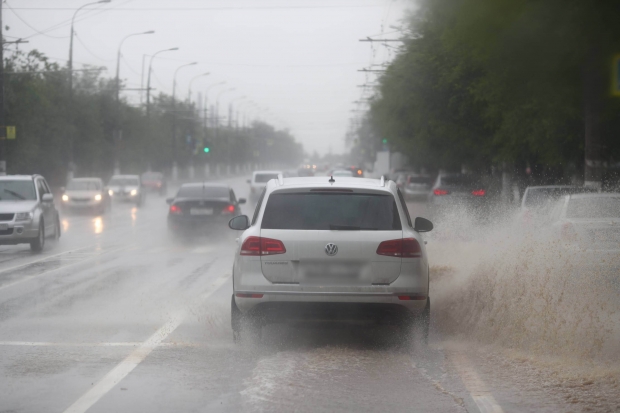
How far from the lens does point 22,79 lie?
139 feet

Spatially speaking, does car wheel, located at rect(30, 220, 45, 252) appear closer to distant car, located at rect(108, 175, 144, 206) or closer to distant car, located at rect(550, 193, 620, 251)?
distant car, located at rect(550, 193, 620, 251)

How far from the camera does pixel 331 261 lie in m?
7.59

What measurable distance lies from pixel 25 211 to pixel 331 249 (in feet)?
41.3

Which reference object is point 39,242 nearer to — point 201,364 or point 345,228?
point 201,364

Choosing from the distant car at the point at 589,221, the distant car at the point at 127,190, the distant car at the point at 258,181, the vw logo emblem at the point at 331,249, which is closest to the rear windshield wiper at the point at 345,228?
the vw logo emblem at the point at 331,249

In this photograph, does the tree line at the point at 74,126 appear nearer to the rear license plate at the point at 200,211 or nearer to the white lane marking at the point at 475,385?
the rear license plate at the point at 200,211

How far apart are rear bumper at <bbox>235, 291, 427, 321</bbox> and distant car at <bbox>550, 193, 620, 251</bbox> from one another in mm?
4687

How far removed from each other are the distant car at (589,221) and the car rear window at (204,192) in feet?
39.8

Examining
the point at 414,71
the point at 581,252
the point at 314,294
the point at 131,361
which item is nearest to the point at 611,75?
the point at 581,252

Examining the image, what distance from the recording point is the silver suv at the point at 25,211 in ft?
60.0

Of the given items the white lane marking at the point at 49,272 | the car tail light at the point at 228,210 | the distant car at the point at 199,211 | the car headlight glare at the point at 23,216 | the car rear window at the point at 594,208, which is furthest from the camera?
the car tail light at the point at 228,210

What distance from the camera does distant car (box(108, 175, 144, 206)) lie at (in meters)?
45.1

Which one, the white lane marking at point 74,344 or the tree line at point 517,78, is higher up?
the tree line at point 517,78

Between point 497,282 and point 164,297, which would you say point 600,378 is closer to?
point 497,282
